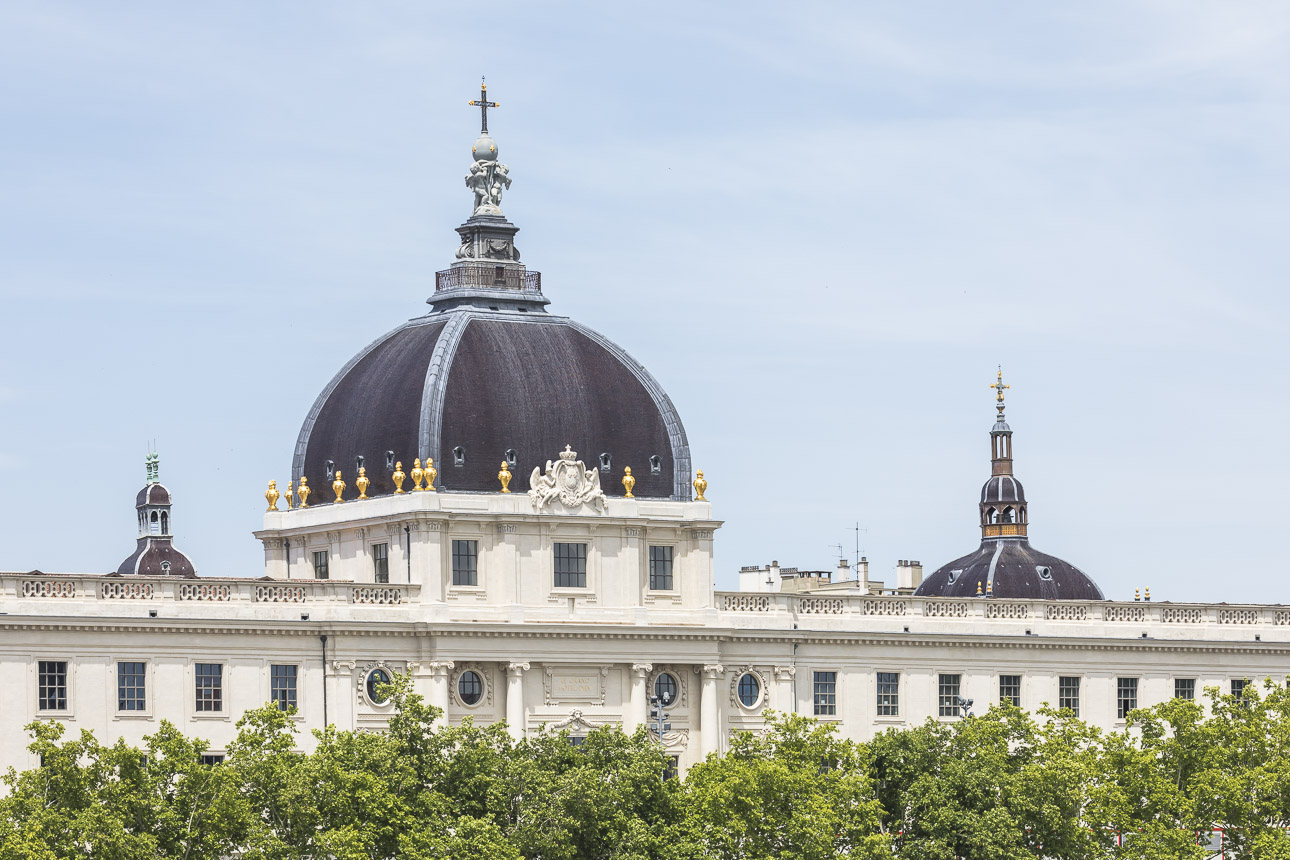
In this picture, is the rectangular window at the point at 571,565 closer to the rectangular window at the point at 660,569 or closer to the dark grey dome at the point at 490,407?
the dark grey dome at the point at 490,407

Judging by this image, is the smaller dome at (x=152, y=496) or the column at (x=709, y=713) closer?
the column at (x=709, y=713)

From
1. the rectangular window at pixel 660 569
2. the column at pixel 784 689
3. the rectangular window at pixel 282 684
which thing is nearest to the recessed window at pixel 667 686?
the rectangular window at pixel 660 569

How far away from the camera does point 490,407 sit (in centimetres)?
12269

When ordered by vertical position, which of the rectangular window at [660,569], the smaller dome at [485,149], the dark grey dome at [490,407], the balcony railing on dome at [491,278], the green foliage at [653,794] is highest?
the smaller dome at [485,149]

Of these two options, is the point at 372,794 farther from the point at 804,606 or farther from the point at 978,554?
the point at 978,554

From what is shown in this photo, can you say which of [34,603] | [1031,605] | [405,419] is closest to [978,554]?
[1031,605]

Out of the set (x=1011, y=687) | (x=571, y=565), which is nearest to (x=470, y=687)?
(x=571, y=565)

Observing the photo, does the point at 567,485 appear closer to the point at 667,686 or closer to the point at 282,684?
the point at 667,686

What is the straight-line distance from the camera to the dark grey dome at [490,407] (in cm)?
12219

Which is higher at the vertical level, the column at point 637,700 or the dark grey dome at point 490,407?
the dark grey dome at point 490,407

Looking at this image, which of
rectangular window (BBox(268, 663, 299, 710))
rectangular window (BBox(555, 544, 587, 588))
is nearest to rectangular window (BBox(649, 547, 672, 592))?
rectangular window (BBox(555, 544, 587, 588))

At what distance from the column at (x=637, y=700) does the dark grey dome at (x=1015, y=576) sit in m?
40.1

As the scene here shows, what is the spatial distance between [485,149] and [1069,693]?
97.0ft

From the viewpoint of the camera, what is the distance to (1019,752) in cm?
11481
